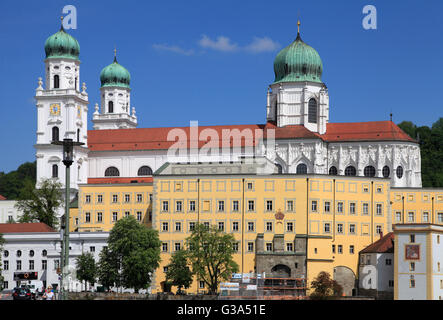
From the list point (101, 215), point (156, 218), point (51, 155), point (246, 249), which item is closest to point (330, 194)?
point (246, 249)

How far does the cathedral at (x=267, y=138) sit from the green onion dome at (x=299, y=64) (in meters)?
0.15

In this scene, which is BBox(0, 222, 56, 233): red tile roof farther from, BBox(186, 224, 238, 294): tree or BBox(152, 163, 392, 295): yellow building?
BBox(186, 224, 238, 294): tree

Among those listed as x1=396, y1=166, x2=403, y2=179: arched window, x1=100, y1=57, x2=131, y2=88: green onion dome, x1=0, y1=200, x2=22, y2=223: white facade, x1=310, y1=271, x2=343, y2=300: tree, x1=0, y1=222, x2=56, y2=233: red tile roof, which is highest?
x1=100, y1=57, x2=131, y2=88: green onion dome

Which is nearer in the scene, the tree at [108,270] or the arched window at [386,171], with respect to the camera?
the tree at [108,270]

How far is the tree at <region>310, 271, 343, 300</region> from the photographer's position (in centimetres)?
8226

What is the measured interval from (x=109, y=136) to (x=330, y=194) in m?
47.6

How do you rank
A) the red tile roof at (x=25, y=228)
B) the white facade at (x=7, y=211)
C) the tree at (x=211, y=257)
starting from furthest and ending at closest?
the white facade at (x=7, y=211), the red tile roof at (x=25, y=228), the tree at (x=211, y=257)

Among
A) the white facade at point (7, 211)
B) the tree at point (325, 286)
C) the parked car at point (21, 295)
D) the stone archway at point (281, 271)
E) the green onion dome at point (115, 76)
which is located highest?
the green onion dome at point (115, 76)

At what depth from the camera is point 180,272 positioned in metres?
83.5

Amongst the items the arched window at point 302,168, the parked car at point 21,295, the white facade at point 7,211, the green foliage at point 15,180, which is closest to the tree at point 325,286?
the parked car at point 21,295

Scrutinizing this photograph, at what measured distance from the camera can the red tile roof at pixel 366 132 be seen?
384 ft

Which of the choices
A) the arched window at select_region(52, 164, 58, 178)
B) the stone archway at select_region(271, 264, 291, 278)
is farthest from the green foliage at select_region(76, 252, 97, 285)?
the arched window at select_region(52, 164, 58, 178)

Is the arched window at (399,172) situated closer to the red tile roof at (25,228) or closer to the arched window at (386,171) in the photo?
the arched window at (386,171)

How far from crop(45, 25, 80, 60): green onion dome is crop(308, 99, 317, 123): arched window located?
3541cm
